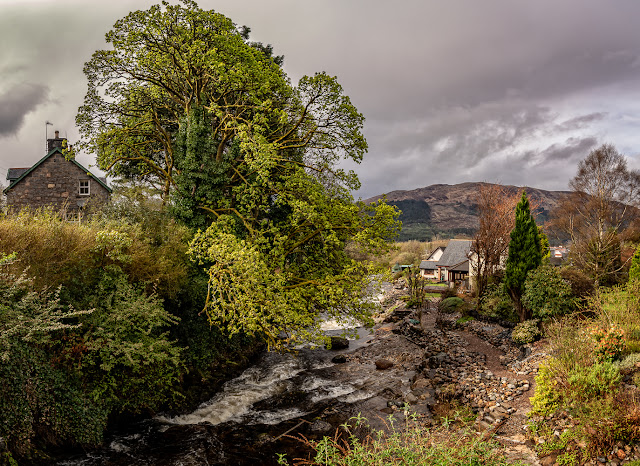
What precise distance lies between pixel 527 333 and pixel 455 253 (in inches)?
1061

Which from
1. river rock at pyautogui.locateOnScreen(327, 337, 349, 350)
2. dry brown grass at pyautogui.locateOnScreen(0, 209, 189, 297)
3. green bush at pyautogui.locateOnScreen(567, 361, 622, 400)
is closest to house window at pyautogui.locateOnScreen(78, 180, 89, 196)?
dry brown grass at pyautogui.locateOnScreen(0, 209, 189, 297)

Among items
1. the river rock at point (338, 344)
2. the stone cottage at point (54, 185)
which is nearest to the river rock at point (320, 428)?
the river rock at point (338, 344)

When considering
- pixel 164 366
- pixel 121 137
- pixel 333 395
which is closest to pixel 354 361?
pixel 333 395

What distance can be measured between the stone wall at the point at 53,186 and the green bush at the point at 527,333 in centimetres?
2577

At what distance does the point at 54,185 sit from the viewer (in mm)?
25875

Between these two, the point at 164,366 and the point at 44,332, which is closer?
the point at 44,332

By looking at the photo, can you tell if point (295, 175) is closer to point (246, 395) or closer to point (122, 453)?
point (246, 395)

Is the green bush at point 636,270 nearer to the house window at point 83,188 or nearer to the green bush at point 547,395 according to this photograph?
the green bush at point 547,395

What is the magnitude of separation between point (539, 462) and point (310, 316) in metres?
6.54

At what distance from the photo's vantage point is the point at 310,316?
1152 cm

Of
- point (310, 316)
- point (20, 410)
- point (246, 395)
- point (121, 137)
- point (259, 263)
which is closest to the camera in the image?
point (20, 410)

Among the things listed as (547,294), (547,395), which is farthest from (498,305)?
(547,395)

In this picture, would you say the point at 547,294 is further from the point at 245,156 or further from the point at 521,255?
the point at 245,156

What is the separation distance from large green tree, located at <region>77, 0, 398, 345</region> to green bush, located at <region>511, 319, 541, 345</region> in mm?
7563
